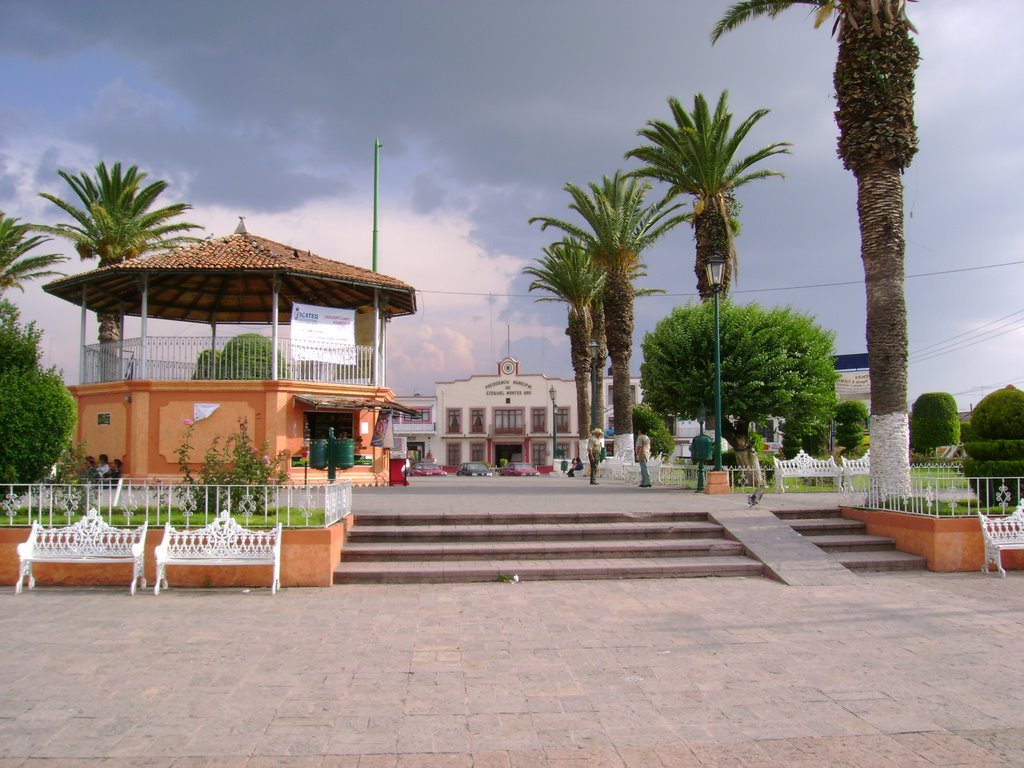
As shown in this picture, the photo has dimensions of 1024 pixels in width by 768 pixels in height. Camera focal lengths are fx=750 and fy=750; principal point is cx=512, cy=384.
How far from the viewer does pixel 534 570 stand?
31.6ft

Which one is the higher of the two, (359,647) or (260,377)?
(260,377)

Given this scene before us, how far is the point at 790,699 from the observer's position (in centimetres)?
524

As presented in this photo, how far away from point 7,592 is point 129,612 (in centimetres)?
226

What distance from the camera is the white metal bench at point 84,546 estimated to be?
348 inches

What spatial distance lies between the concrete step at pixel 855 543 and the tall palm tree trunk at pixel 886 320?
125cm

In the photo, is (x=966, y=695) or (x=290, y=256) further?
(x=290, y=256)

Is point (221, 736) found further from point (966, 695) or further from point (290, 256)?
point (290, 256)

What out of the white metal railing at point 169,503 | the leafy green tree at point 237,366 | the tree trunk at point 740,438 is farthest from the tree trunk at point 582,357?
the white metal railing at point 169,503

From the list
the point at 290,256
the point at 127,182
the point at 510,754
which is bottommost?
the point at 510,754

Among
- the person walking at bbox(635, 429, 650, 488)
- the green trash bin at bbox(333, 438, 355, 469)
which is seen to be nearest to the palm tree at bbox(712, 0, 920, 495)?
the person walking at bbox(635, 429, 650, 488)

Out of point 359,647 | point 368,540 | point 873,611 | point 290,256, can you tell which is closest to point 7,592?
→ point 368,540

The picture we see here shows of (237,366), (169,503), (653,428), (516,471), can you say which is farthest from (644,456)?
(516,471)

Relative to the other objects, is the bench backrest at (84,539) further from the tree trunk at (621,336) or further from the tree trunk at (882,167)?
the tree trunk at (621,336)

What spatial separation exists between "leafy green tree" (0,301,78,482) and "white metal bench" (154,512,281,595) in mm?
2875
